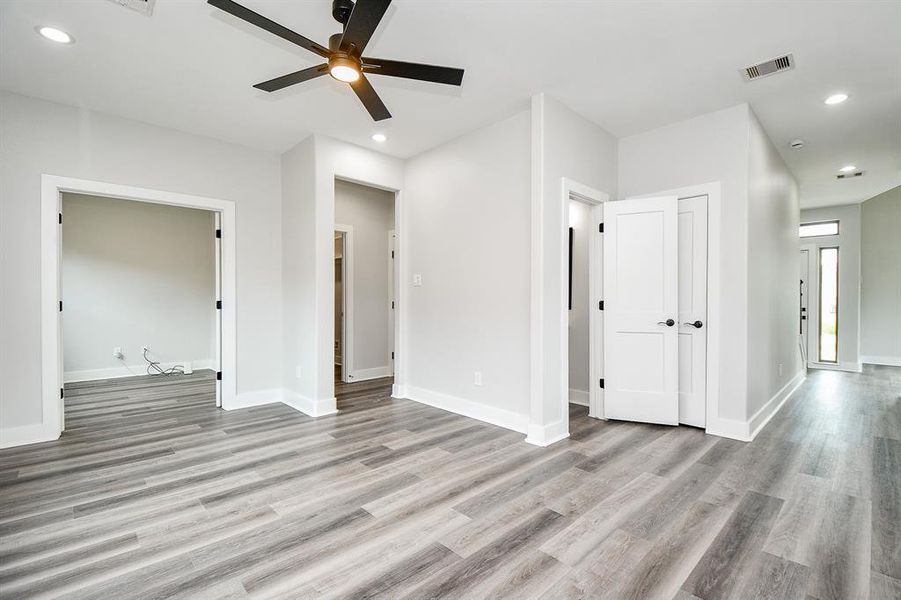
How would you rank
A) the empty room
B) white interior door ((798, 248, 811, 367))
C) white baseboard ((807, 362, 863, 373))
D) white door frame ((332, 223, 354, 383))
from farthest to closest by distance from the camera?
white interior door ((798, 248, 811, 367)) < white baseboard ((807, 362, 863, 373)) < white door frame ((332, 223, 354, 383)) < the empty room

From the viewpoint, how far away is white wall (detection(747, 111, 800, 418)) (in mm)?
3744

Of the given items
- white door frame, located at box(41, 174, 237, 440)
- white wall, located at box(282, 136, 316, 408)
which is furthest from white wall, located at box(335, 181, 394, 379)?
white door frame, located at box(41, 174, 237, 440)

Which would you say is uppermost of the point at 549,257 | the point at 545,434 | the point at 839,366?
the point at 549,257

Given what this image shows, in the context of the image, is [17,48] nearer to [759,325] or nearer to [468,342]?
[468,342]

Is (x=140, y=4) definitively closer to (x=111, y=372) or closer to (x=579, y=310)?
(x=579, y=310)

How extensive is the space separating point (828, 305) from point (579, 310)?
5.93 meters

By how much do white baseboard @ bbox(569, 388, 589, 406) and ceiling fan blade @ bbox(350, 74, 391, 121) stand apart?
141 inches

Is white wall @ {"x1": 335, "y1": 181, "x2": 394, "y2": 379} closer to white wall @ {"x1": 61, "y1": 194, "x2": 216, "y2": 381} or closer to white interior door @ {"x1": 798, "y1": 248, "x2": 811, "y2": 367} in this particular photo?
white wall @ {"x1": 61, "y1": 194, "x2": 216, "y2": 381}

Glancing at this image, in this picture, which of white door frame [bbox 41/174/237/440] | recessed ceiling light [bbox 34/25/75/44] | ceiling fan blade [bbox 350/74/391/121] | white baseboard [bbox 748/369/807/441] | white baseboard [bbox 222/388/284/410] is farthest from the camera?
white baseboard [bbox 222/388/284/410]

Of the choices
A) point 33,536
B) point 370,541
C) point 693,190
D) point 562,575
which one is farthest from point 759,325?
point 33,536

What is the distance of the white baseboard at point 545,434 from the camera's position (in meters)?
3.39

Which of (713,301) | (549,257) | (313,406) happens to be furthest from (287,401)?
(713,301)

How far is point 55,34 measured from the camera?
2.67m

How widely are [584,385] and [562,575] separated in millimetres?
3121
